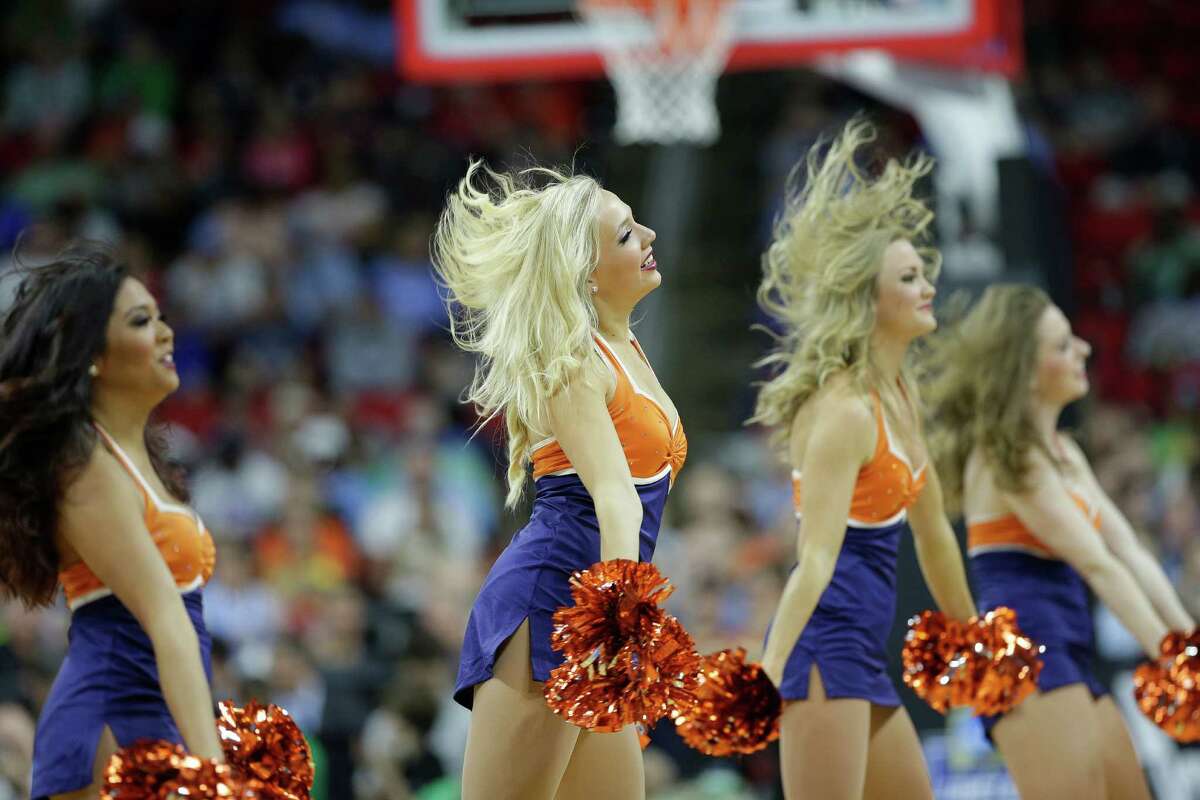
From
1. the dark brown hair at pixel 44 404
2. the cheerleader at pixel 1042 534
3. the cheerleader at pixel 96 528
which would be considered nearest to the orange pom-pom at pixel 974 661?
the cheerleader at pixel 1042 534

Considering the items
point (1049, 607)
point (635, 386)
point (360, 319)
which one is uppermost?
point (360, 319)

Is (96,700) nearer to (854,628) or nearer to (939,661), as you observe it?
(854,628)

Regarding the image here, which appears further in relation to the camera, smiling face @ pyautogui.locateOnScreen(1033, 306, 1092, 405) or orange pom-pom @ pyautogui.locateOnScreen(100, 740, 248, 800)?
smiling face @ pyautogui.locateOnScreen(1033, 306, 1092, 405)

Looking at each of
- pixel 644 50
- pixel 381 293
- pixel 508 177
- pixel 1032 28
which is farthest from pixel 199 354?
pixel 508 177

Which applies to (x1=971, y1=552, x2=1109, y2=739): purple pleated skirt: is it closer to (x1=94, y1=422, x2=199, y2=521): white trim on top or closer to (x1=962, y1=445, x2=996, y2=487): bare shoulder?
(x1=962, y1=445, x2=996, y2=487): bare shoulder

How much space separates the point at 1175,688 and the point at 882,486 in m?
1.11

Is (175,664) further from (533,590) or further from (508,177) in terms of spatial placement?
(508,177)

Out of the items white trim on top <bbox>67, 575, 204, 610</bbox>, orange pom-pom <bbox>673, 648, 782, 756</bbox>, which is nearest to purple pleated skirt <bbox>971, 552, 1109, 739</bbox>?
orange pom-pom <bbox>673, 648, 782, 756</bbox>

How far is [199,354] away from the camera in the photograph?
1161 cm

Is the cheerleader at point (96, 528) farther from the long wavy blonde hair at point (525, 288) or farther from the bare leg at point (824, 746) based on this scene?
the bare leg at point (824, 746)

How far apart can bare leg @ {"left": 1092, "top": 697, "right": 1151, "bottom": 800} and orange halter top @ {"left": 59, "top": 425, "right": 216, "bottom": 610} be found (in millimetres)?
2557

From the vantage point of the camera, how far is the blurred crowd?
7.57 m

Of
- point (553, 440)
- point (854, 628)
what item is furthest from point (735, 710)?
point (553, 440)

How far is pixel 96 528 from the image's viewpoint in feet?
11.5
